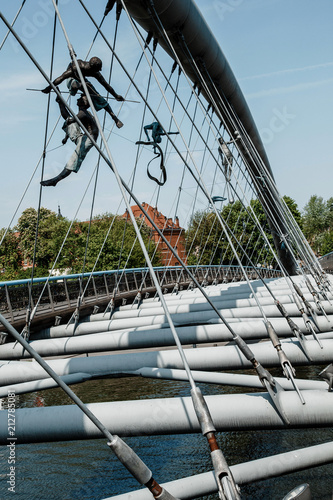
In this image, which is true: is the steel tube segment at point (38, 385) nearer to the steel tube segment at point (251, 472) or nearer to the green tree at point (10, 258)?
the steel tube segment at point (251, 472)

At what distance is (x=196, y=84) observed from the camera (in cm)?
1183

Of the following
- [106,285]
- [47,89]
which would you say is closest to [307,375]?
[106,285]

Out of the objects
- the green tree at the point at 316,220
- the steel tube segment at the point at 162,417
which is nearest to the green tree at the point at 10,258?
the steel tube segment at the point at 162,417

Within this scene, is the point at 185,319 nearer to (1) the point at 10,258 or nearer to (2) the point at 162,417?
(2) the point at 162,417

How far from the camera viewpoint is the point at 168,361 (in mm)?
5449

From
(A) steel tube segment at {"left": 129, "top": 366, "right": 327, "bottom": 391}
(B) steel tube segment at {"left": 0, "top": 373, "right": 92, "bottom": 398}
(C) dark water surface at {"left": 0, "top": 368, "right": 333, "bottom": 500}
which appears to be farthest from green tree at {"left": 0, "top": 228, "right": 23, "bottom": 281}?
(A) steel tube segment at {"left": 129, "top": 366, "right": 327, "bottom": 391}

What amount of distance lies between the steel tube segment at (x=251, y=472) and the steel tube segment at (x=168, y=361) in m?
1.89

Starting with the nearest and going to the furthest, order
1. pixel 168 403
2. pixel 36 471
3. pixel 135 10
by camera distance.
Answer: pixel 168 403 < pixel 36 471 < pixel 135 10

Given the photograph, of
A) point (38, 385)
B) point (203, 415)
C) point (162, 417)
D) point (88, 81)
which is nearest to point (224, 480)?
point (203, 415)

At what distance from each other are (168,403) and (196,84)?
976 cm

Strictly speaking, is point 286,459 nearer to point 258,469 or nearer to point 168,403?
point 258,469

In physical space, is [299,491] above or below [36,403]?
below

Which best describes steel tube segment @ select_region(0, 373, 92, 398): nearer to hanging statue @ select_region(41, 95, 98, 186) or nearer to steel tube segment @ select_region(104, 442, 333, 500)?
steel tube segment @ select_region(104, 442, 333, 500)

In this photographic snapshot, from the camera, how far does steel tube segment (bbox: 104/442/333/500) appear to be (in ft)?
9.78
